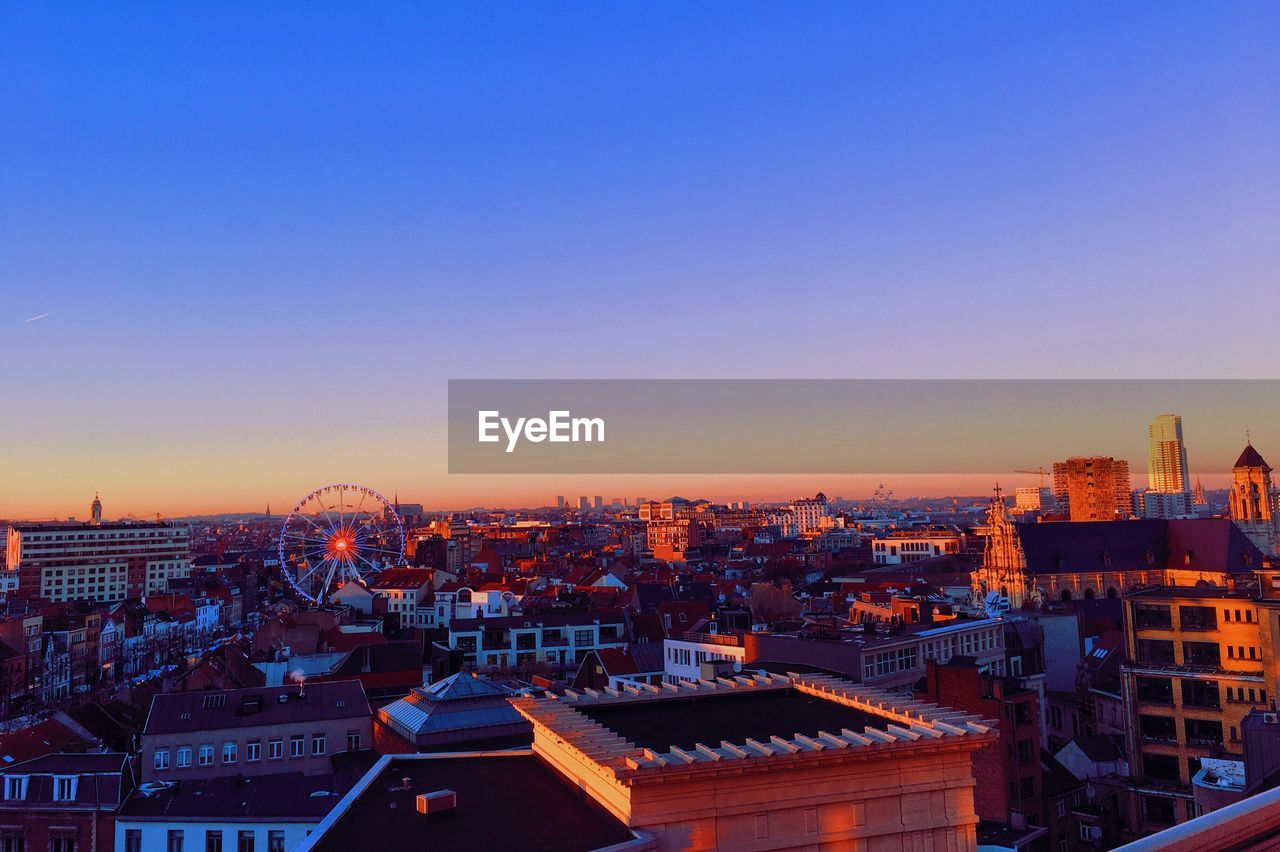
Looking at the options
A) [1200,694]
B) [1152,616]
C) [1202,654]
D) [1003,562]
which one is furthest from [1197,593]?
[1003,562]

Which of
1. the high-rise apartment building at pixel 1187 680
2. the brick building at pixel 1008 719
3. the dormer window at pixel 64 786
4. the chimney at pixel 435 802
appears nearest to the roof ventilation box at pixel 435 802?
the chimney at pixel 435 802

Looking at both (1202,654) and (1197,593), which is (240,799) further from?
(1197,593)

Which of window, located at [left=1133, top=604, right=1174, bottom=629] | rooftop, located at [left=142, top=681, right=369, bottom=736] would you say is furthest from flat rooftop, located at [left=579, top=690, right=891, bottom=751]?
window, located at [left=1133, top=604, right=1174, bottom=629]

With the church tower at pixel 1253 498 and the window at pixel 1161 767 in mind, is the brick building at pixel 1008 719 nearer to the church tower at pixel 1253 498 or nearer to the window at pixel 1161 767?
the window at pixel 1161 767

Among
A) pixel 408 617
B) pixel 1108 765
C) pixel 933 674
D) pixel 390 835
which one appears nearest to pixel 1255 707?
pixel 1108 765

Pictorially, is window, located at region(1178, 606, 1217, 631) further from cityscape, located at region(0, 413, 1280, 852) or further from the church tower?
the church tower

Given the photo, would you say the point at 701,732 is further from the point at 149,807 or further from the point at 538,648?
the point at 538,648
